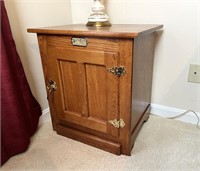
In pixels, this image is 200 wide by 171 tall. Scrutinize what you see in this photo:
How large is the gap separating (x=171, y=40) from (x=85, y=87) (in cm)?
64

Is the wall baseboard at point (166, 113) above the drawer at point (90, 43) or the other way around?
the other way around

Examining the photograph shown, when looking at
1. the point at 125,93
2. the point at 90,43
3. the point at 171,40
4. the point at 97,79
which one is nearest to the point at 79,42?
the point at 90,43

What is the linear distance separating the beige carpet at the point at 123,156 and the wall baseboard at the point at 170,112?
6cm

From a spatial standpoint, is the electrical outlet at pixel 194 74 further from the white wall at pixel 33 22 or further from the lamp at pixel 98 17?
the white wall at pixel 33 22

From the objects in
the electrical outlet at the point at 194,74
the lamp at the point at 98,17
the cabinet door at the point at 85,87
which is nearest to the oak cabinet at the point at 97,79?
the cabinet door at the point at 85,87

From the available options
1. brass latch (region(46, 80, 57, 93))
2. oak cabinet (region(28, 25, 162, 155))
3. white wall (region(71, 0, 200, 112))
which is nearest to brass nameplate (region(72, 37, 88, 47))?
oak cabinet (region(28, 25, 162, 155))

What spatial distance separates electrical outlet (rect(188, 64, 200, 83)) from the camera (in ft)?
3.71

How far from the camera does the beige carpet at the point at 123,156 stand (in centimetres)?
93

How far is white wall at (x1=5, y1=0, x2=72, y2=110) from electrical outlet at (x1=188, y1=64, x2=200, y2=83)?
961 mm

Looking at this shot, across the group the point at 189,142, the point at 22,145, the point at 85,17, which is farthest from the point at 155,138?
the point at 85,17

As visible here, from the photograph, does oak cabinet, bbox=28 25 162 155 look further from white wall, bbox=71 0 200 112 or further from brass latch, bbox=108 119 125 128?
white wall, bbox=71 0 200 112

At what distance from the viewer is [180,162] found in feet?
3.08

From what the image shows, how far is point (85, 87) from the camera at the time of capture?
950 mm

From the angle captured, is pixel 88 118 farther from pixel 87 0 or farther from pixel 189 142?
pixel 87 0
